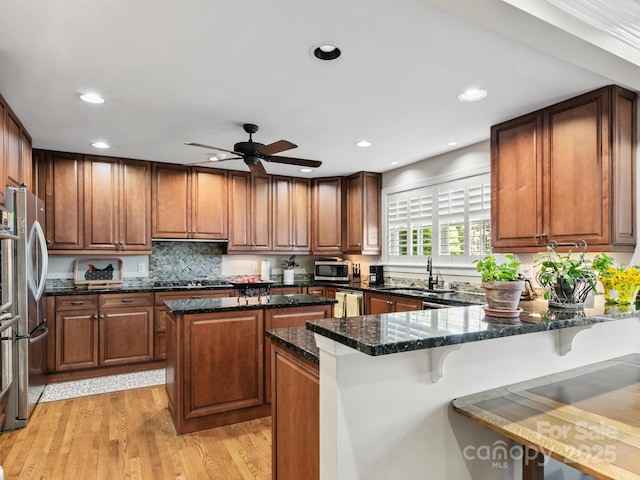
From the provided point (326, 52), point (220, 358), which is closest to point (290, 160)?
point (326, 52)

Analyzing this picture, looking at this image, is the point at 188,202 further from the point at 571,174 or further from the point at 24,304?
the point at 571,174

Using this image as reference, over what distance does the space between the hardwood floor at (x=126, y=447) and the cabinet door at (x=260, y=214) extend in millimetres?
2574

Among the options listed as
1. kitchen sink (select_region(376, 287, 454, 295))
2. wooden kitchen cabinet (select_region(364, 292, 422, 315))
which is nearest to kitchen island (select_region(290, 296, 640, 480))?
wooden kitchen cabinet (select_region(364, 292, 422, 315))

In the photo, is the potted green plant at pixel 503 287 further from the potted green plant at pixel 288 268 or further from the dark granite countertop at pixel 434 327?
the potted green plant at pixel 288 268

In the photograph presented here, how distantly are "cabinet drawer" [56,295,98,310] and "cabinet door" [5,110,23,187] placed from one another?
4.50 feet

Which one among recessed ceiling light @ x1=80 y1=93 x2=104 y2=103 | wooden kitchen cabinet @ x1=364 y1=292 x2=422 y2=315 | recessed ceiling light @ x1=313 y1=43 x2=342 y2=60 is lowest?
wooden kitchen cabinet @ x1=364 y1=292 x2=422 y2=315

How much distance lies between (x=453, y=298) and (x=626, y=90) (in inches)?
77.9

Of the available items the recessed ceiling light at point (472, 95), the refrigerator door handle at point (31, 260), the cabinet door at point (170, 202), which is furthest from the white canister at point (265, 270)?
the recessed ceiling light at point (472, 95)

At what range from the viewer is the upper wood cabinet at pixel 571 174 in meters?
2.57

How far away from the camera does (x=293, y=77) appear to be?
251 cm

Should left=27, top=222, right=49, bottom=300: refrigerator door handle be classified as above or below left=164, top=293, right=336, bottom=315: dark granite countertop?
above

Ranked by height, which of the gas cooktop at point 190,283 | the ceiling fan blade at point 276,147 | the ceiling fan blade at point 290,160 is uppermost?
the ceiling fan blade at point 276,147

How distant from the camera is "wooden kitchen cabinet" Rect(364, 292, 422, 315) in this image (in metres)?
3.95

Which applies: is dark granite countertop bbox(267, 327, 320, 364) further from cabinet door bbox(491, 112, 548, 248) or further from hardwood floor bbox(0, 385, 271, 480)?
cabinet door bbox(491, 112, 548, 248)
